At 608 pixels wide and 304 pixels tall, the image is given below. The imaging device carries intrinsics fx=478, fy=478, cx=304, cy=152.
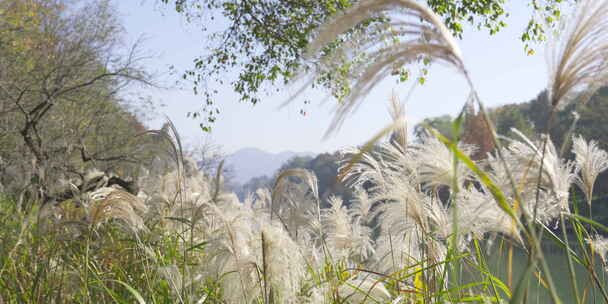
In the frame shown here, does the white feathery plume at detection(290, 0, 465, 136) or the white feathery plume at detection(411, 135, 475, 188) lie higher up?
the white feathery plume at detection(290, 0, 465, 136)

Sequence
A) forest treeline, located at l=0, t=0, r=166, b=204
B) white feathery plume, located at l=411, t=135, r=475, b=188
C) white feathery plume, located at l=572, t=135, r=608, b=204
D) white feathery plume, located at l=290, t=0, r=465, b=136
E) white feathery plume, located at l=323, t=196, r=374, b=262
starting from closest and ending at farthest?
white feathery plume, located at l=290, t=0, r=465, b=136 → white feathery plume, located at l=411, t=135, r=475, b=188 → white feathery plume, located at l=572, t=135, r=608, b=204 → white feathery plume, located at l=323, t=196, r=374, b=262 → forest treeline, located at l=0, t=0, r=166, b=204

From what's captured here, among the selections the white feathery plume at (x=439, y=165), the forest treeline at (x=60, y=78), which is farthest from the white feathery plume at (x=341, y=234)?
the forest treeline at (x=60, y=78)

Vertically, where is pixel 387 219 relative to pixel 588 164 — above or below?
below

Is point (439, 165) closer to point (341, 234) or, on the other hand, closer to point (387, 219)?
point (387, 219)

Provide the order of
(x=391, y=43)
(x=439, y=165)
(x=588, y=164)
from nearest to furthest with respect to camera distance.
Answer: (x=391, y=43), (x=439, y=165), (x=588, y=164)

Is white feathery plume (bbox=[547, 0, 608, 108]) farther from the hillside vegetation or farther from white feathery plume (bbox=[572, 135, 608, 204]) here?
white feathery plume (bbox=[572, 135, 608, 204])

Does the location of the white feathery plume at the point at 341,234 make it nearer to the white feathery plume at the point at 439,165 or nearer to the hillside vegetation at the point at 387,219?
the hillside vegetation at the point at 387,219

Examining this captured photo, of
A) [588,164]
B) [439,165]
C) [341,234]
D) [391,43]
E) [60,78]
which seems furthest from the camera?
[60,78]

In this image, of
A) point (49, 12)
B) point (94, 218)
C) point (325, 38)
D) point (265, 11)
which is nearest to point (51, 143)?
point (49, 12)

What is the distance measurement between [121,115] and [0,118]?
3275 millimetres

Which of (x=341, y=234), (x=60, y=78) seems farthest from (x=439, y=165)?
(x=60, y=78)

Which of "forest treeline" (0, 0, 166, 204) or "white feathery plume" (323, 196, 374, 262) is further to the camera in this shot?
"forest treeline" (0, 0, 166, 204)

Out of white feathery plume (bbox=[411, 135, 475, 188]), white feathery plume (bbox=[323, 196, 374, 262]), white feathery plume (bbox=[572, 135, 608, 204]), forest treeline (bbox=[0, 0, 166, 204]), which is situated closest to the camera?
white feathery plume (bbox=[411, 135, 475, 188])

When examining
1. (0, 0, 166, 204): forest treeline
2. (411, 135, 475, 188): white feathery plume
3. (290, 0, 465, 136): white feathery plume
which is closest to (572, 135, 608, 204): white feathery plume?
(411, 135, 475, 188): white feathery plume
